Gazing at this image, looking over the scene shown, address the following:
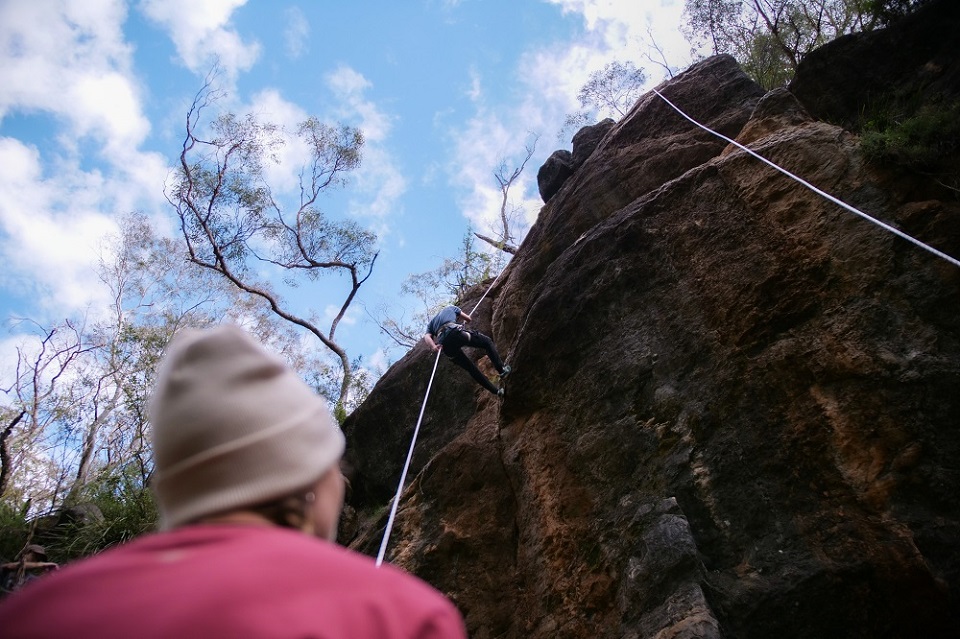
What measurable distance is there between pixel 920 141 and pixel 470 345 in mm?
5252

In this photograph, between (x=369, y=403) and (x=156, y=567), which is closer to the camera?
(x=156, y=567)

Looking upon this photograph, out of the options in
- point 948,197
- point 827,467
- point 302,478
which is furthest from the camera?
point 948,197

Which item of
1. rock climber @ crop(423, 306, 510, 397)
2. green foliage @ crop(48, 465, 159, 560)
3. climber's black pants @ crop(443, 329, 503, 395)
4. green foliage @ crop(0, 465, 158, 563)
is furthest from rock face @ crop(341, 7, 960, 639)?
green foliage @ crop(0, 465, 158, 563)

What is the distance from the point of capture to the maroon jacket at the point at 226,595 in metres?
0.80

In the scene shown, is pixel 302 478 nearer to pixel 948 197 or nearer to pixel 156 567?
pixel 156 567

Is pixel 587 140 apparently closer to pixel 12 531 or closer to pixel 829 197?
pixel 829 197

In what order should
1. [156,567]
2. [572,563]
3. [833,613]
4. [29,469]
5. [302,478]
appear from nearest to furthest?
[156,567] → [302,478] → [833,613] → [572,563] → [29,469]

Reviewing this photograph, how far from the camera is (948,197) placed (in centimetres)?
463

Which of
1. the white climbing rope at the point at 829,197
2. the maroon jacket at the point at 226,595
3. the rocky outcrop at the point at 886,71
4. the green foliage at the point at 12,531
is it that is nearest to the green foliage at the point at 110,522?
the green foliage at the point at 12,531

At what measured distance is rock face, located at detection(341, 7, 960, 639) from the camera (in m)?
3.70

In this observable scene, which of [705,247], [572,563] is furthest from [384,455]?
[705,247]

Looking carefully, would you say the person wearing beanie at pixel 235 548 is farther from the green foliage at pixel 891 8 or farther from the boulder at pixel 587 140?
the boulder at pixel 587 140

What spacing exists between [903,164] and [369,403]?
855cm

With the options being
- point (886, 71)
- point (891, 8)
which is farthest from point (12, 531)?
point (891, 8)
